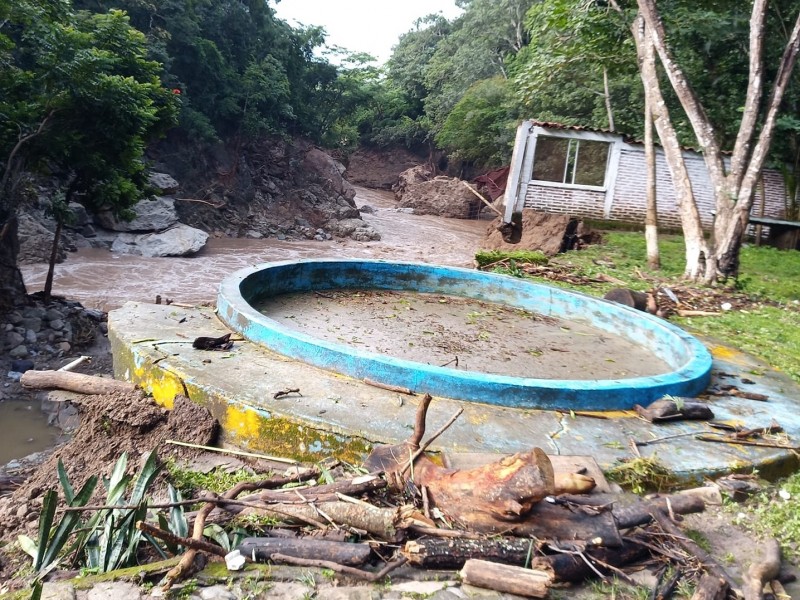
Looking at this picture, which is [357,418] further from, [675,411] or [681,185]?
[681,185]

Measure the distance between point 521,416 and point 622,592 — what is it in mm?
1356

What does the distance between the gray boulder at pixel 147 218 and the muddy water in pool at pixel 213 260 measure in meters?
1.29

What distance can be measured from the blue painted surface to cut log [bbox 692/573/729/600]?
148 cm

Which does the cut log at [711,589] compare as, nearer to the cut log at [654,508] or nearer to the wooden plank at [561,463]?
the cut log at [654,508]

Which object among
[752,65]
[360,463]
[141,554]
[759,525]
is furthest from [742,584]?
[752,65]

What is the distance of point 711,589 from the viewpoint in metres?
2.17

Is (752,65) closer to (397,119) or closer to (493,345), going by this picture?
(493,345)

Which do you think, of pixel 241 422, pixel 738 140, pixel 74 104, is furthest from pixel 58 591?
pixel 738 140

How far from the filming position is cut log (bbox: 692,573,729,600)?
7.06 feet

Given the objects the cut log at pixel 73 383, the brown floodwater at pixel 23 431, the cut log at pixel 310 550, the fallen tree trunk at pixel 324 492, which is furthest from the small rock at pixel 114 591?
the brown floodwater at pixel 23 431

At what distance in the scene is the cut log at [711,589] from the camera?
215 cm

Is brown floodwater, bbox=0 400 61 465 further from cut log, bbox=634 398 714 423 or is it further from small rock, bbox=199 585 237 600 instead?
cut log, bbox=634 398 714 423

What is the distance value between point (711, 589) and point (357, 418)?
1.78 meters

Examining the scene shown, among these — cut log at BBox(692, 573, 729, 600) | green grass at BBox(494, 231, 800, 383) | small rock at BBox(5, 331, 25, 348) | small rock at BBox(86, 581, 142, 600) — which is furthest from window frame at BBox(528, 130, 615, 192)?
small rock at BBox(86, 581, 142, 600)
